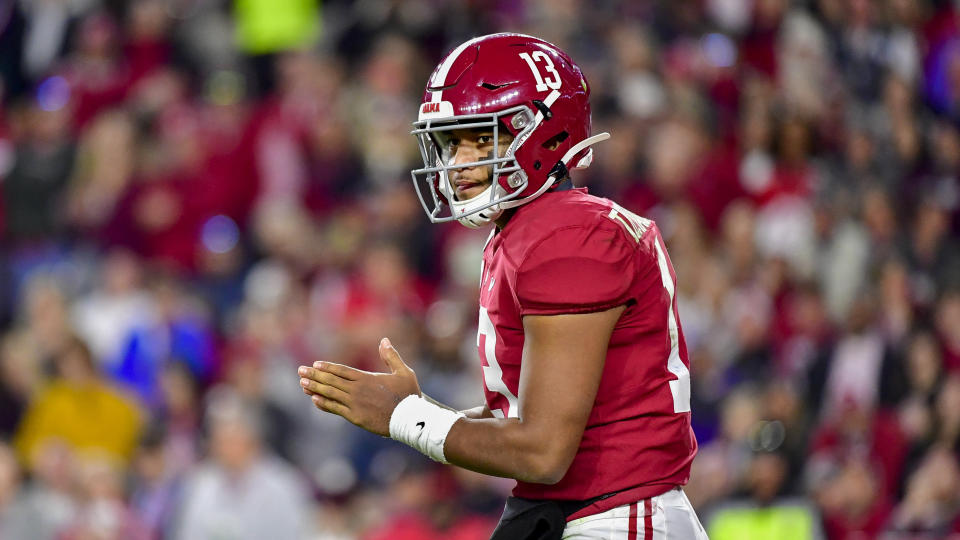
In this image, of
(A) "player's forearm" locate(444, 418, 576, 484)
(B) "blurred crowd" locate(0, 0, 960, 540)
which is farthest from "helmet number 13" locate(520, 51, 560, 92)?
(B) "blurred crowd" locate(0, 0, 960, 540)

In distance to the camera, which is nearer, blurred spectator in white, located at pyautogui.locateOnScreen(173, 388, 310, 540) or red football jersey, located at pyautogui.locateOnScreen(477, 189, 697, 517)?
red football jersey, located at pyautogui.locateOnScreen(477, 189, 697, 517)

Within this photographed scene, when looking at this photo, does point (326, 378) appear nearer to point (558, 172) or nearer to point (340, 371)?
point (340, 371)

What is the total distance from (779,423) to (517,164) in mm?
4571

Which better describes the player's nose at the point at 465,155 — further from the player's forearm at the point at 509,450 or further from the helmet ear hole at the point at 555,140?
the player's forearm at the point at 509,450

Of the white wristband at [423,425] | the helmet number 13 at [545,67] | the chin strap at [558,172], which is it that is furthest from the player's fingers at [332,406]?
the helmet number 13 at [545,67]

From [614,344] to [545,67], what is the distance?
667mm

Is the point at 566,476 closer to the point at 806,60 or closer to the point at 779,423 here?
the point at 779,423

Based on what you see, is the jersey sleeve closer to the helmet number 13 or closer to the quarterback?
the quarterback

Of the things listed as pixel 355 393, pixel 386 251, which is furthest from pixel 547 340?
pixel 386 251

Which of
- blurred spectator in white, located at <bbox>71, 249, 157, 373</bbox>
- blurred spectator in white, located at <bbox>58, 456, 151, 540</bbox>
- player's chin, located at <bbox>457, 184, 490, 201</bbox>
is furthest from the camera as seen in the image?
blurred spectator in white, located at <bbox>71, 249, 157, 373</bbox>

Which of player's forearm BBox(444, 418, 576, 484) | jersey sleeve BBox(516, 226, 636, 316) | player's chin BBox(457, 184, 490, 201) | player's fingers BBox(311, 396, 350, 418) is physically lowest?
player's forearm BBox(444, 418, 576, 484)

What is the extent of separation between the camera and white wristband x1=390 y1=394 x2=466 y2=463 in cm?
310

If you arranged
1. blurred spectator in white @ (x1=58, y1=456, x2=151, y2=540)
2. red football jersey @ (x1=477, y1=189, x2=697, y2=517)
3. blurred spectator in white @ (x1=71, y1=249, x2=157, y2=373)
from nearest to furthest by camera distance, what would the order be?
1. red football jersey @ (x1=477, y1=189, x2=697, y2=517)
2. blurred spectator in white @ (x1=58, y1=456, x2=151, y2=540)
3. blurred spectator in white @ (x1=71, y1=249, x2=157, y2=373)

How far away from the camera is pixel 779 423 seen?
749 cm
